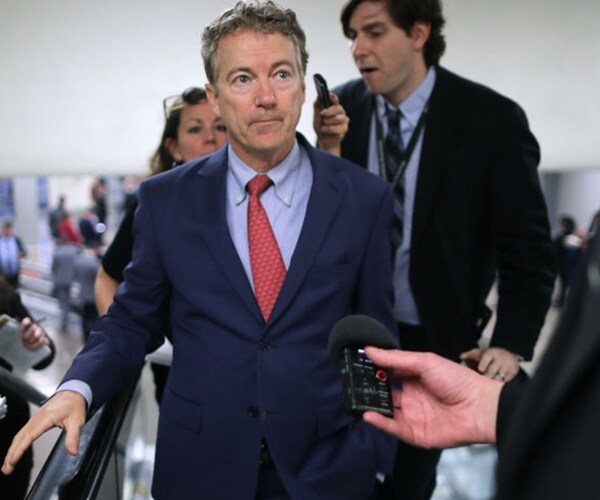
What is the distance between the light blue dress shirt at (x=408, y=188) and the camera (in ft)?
7.57

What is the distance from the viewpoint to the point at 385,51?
7.58 feet

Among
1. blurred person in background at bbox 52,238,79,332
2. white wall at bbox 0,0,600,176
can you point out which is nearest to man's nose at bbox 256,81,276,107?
white wall at bbox 0,0,600,176

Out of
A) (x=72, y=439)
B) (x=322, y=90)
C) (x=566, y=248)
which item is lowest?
(x=566, y=248)

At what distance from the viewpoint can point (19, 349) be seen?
2139 mm

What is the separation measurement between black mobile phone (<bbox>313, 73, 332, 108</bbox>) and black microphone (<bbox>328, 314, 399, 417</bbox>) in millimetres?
1094

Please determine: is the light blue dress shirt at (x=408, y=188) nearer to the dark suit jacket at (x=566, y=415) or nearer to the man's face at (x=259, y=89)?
the man's face at (x=259, y=89)

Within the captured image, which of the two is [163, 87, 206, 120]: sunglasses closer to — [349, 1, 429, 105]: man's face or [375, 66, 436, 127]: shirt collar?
[349, 1, 429, 105]: man's face

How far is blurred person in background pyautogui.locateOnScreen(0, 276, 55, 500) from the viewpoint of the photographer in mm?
1683

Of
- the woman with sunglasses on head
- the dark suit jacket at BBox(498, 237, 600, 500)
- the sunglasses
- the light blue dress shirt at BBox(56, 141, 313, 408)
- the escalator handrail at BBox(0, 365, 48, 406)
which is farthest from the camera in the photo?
the sunglasses

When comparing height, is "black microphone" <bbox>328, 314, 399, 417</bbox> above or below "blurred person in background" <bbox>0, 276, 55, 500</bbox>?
above

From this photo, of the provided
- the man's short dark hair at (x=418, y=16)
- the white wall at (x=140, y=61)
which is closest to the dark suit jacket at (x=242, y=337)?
the man's short dark hair at (x=418, y=16)

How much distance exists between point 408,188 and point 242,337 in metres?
0.96

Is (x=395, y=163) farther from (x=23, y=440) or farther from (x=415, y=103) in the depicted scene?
(x=23, y=440)

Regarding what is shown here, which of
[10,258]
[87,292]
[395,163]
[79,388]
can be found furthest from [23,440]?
[10,258]
